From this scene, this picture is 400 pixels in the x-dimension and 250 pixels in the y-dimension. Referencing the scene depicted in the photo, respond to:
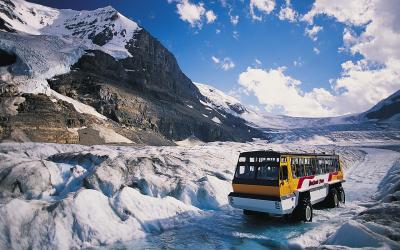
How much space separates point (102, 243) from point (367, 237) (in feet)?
29.8

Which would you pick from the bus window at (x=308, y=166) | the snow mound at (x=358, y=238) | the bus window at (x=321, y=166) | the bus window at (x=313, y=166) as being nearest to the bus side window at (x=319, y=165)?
the bus window at (x=321, y=166)

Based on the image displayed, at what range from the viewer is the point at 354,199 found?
2200 centimetres

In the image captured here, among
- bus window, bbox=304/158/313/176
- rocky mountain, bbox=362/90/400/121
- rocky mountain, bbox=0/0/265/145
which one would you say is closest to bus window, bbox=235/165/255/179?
bus window, bbox=304/158/313/176

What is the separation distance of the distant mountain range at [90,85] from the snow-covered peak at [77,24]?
1.51 feet

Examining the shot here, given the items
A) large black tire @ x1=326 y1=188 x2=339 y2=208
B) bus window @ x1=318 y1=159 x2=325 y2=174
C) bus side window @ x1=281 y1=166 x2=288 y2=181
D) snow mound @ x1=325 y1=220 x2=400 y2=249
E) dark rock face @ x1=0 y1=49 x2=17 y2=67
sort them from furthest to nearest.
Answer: dark rock face @ x1=0 y1=49 x2=17 y2=67 < large black tire @ x1=326 y1=188 x2=339 y2=208 < bus window @ x1=318 y1=159 x2=325 y2=174 < bus side window @ x1=281 y1=166 x2=288 y2=181 < snow mound @ x1=325 y1=220 x2=400 y2=249

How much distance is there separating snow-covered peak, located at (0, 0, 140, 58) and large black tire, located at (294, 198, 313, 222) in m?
111

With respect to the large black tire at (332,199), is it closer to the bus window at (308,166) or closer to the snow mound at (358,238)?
the bus window at (308,166)

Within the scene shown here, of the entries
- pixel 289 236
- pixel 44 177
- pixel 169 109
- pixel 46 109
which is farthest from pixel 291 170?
pixel 169 109

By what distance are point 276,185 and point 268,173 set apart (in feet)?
2.89

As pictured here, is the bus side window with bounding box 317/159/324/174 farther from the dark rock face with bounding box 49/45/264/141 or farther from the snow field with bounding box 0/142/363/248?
the dark rock face with bounding box 49/45/264/141

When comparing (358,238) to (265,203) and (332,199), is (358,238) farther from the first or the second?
(332,199)

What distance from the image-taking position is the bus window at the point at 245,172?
15.3 m

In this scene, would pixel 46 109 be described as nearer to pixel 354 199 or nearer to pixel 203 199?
pixel 203 199

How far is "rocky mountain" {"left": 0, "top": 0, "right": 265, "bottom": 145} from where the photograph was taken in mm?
61566
